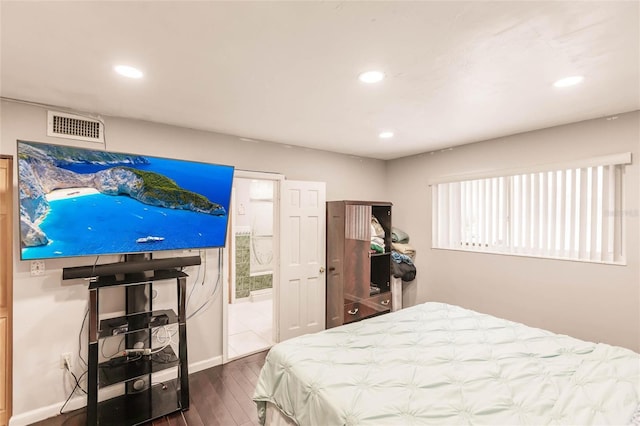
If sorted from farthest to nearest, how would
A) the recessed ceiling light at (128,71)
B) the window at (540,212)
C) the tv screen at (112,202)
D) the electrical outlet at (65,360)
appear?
the window at (540,212)
the electrical outlet at (65,360)
the tv screen at (112,202)
the recessed ceiling light at (128,71)

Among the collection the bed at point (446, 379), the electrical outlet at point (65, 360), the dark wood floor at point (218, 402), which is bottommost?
the dark wood floor at point (218, 402)

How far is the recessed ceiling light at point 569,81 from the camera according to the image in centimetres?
Result: 185

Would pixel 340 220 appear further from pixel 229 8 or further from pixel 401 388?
pixel 229 8

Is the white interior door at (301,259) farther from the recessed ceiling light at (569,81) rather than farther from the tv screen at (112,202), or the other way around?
the recessed ceiling light at (569,81)

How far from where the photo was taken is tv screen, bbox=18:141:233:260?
198cm

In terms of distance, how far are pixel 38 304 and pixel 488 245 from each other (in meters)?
4.31

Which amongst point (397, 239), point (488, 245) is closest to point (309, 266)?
point (397, 239)

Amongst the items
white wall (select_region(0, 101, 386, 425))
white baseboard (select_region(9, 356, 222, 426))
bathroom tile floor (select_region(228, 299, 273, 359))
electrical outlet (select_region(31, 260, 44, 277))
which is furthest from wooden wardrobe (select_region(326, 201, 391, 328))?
electrical outlet (select_region(31, 260, 44, 277))

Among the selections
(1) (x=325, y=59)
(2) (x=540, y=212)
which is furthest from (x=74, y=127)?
(2) (x=540, y=212)

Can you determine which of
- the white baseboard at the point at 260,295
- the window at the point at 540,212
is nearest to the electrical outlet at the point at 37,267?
the white baseboard at the point at 260,295

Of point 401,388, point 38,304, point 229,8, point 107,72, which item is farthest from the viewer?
point 38,304

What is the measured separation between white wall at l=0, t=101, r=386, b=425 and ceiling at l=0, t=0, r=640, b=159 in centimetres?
18

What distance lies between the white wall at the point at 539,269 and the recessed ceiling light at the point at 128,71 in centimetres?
260

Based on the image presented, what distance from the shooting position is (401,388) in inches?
58.8
